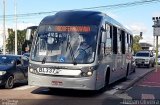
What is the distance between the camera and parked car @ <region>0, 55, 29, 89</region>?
1598 cm

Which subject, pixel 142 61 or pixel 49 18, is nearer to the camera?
pixel 49 18

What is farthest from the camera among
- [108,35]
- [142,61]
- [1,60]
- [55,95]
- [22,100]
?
[142,61]

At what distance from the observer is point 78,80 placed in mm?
12961

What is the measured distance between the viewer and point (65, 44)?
13445mm

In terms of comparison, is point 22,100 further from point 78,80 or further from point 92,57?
point 92,57

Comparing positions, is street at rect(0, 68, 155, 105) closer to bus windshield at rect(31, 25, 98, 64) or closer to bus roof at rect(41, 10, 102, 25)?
bus windshield at rect(31, 25, 98, 64)

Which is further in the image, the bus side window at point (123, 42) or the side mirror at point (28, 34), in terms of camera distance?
the bus side window at point (123, 42)

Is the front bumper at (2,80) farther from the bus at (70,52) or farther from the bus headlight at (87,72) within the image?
the bus headlight at (87,72)

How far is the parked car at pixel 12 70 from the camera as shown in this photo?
52.4ft

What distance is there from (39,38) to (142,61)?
100 feet

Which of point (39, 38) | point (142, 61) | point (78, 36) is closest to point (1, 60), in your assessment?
point (39, 38)

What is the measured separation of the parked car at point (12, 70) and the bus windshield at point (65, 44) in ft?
8.95

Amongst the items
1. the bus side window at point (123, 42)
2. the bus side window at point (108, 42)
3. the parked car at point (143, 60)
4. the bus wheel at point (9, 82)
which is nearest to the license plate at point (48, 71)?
the bus side window at point (108, 42)

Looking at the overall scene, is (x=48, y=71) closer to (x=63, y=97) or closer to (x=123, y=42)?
(x=63, y=97)
